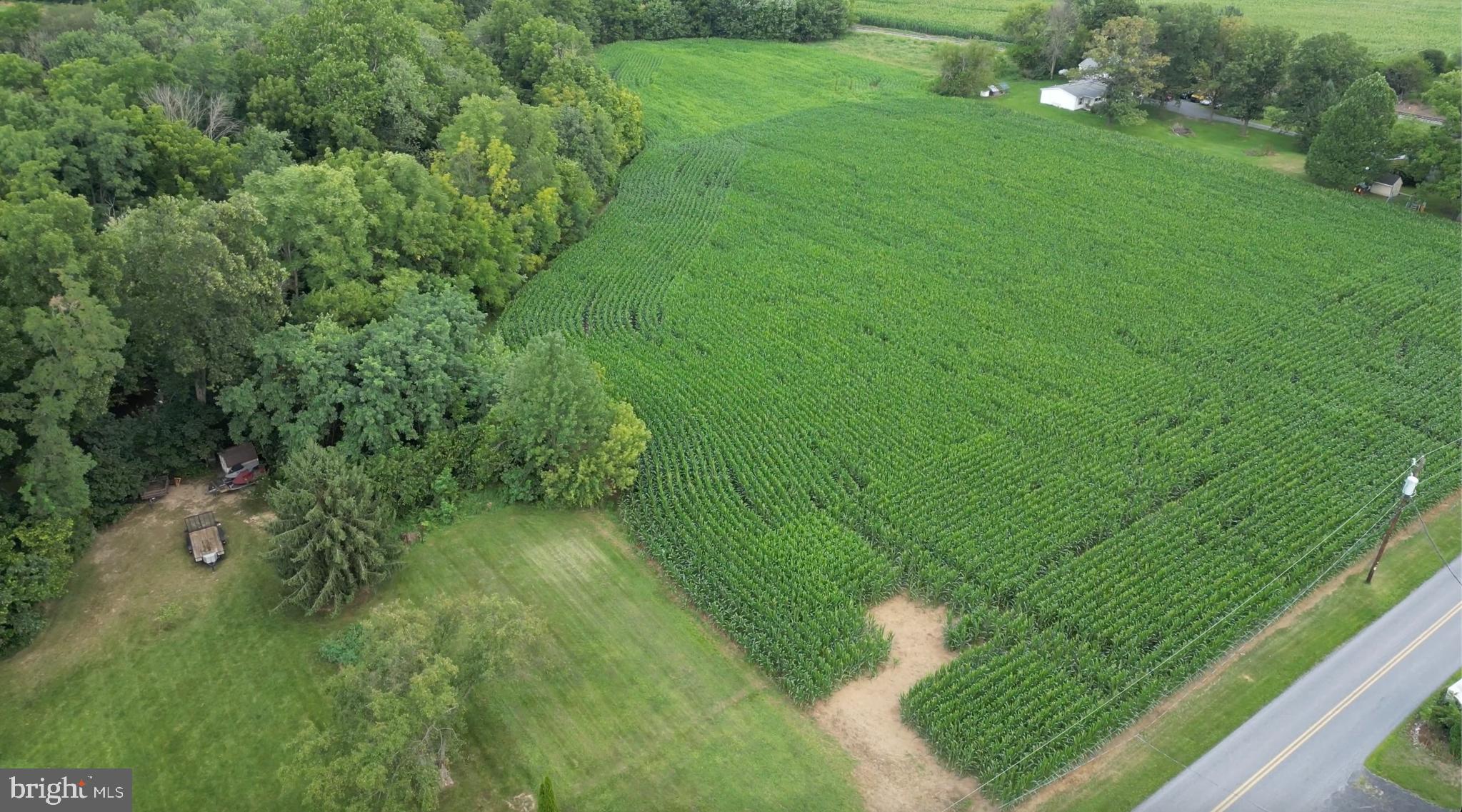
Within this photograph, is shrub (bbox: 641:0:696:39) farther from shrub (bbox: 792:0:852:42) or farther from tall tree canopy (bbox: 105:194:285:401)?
tall tree canopy (bbox: 105:194:285:401)

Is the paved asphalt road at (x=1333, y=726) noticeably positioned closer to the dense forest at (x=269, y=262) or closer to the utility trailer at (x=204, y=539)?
the dense forest at (x=269, y=262)

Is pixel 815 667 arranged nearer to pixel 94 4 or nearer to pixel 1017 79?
pixel 94 4

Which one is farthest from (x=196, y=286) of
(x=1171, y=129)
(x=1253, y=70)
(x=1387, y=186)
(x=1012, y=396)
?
(x=1253, y=70)

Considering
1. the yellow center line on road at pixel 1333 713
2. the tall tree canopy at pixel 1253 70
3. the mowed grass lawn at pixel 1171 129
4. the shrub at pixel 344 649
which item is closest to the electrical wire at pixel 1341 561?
the yellow center line on road at pixel 1333 713

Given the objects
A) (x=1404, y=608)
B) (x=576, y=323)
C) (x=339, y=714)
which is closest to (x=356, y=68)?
(x=576, y=323)

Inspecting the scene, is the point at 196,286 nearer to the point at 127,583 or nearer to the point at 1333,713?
the point at 127,583

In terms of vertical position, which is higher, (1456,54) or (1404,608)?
(1456,54)
